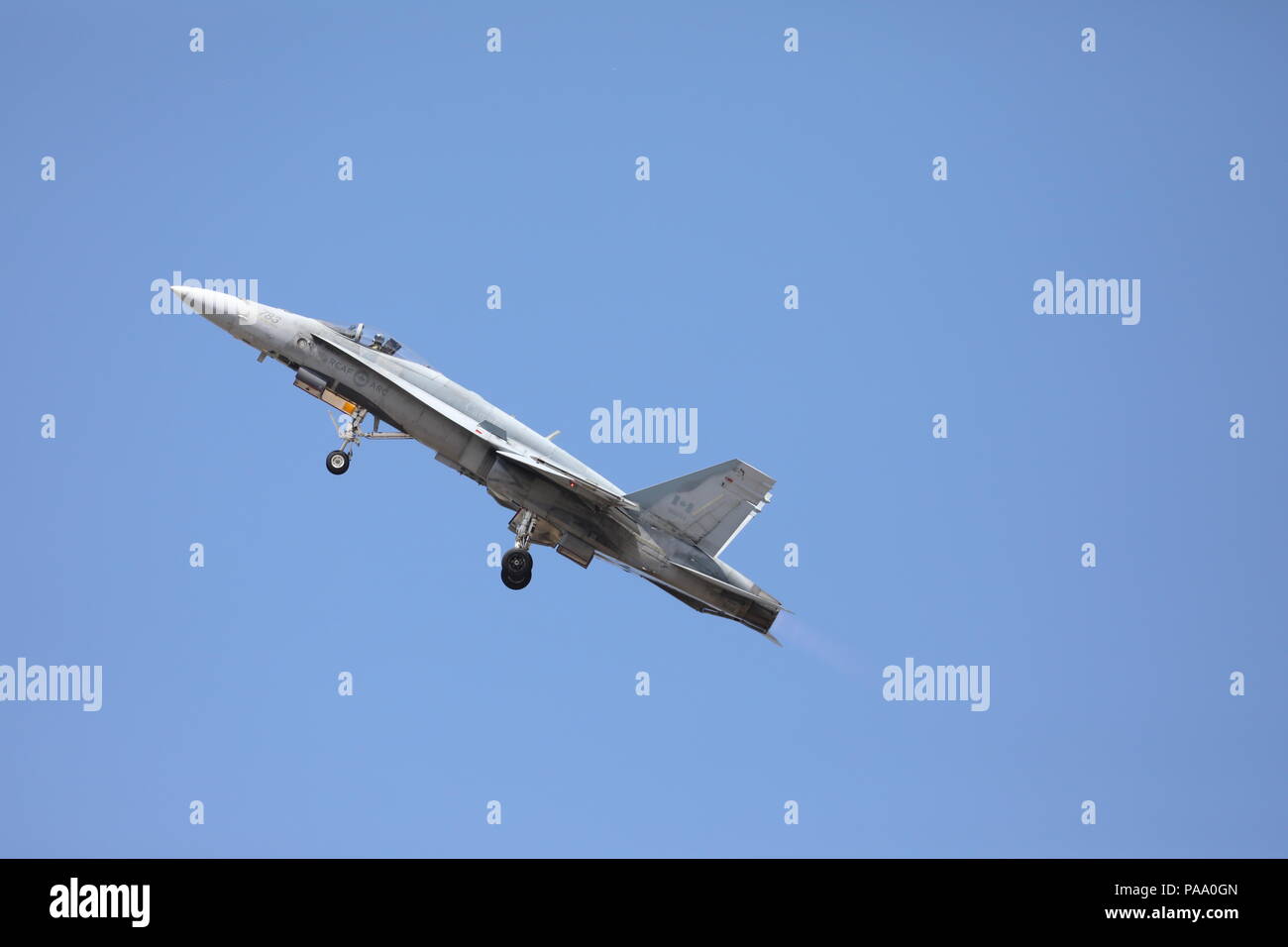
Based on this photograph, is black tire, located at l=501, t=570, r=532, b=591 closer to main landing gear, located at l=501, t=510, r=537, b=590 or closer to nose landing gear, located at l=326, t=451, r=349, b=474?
main landing gear, located at l=501, t=510, r=537, b=590

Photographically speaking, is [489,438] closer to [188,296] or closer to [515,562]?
[515,562]

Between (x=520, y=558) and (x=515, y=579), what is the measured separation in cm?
40

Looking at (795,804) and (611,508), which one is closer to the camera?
(611,508)

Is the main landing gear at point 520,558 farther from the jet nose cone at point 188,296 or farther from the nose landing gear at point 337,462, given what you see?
the jet nose cone at point 188,296

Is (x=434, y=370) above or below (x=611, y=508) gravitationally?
above

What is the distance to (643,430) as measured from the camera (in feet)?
129

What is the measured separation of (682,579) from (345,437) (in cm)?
636

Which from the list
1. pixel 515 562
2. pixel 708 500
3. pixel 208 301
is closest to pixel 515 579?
pixel 515 562

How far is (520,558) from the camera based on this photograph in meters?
32.2

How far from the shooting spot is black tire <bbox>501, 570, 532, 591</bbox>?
32312 millimetres
